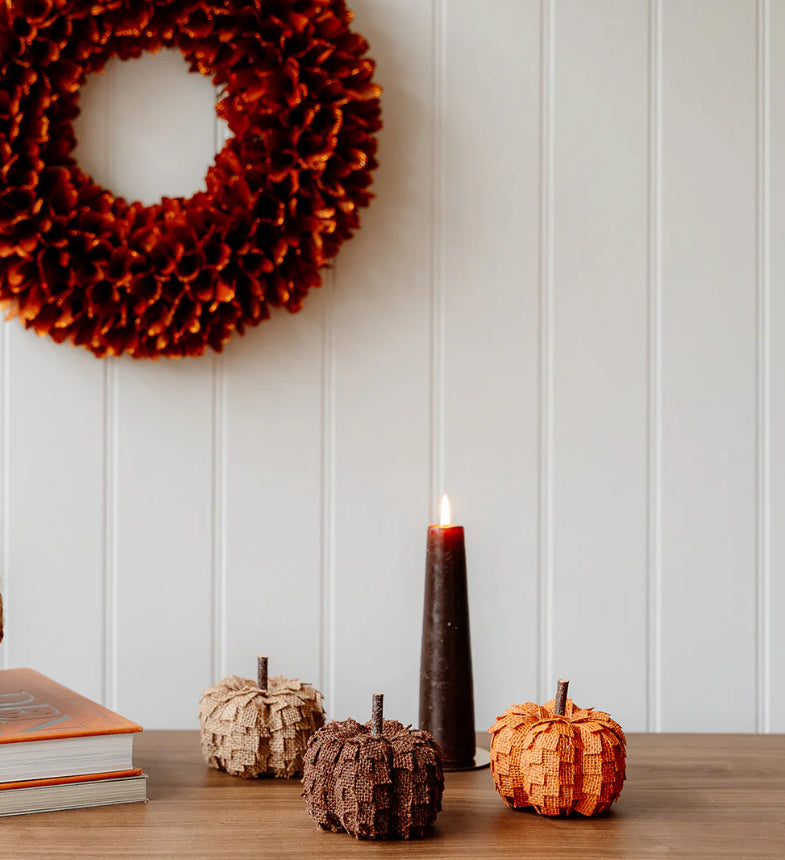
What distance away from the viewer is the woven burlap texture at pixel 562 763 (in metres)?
0.82

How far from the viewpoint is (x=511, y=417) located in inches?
48.7

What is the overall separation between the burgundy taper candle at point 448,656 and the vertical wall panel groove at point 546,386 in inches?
10.1

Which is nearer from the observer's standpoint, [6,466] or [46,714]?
[46,714]

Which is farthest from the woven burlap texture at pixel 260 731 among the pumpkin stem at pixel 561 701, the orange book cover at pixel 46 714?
the pumpkin stem at pixel 561 701

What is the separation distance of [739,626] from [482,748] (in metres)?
0.39

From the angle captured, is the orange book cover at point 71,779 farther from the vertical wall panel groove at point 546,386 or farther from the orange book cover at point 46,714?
the vertical wall panel groove at point 546,386

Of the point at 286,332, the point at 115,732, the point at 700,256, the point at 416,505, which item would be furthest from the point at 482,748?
the point at 700,256

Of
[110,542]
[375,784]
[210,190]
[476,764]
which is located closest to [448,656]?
[476,764]

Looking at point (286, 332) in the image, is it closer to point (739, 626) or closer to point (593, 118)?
point (593, 118)

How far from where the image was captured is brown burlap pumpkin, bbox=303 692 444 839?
76cm

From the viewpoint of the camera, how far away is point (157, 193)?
1210 mm

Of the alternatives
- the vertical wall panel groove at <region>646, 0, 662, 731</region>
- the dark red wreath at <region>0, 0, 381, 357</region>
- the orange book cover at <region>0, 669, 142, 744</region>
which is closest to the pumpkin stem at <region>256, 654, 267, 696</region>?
the orange book cover at <region>0, 669, 142, 744</region>

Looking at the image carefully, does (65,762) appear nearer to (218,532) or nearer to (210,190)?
(218,532)

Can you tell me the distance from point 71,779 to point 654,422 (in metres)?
0.78
